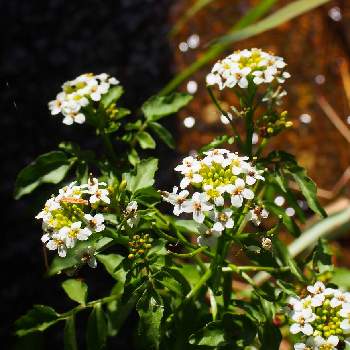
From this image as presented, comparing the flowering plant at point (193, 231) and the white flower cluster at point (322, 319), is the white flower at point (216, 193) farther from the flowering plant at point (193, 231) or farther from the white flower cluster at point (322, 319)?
the white flower cluster at point (322, 319)

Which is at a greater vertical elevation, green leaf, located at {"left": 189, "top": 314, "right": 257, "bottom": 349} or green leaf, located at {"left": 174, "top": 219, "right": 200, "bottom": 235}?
green leaf, located at {"left": 174, "top": 219, "right": 200, "bottom": 235}

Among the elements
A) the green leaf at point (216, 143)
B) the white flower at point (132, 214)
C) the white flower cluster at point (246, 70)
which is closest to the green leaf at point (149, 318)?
the white flower at point (132, 214)

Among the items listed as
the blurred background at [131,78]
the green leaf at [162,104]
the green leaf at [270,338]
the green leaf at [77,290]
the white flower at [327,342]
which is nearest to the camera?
the white flower at [327,342]

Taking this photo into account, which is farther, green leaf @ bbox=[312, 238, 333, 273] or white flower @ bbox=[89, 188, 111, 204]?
green leaf @ bbox=[312, 238, 333, 273]

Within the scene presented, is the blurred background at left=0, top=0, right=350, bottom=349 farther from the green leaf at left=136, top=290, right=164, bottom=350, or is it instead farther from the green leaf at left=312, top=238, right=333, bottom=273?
the green leaf at left=136, top=290, right=164, bottom=350

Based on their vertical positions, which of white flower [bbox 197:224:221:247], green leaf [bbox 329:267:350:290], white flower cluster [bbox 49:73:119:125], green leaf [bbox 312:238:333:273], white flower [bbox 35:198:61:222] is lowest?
green leaf [bbox 329:267:350:290]

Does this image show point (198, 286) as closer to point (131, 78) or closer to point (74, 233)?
point (74, 233)

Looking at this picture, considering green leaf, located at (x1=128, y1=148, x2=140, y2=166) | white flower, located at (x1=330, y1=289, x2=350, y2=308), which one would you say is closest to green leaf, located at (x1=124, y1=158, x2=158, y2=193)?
green leaf, located at (x1=128, y1=148, x2=140, y2=166)
